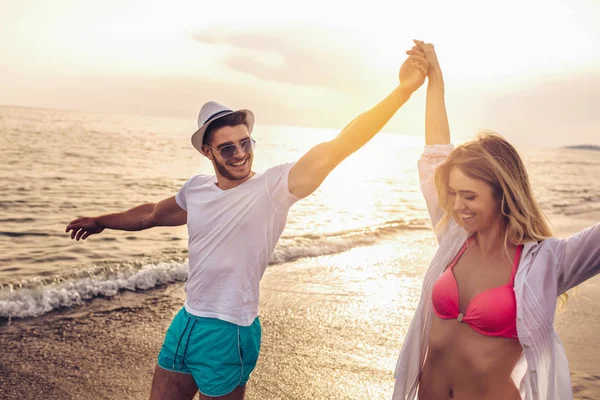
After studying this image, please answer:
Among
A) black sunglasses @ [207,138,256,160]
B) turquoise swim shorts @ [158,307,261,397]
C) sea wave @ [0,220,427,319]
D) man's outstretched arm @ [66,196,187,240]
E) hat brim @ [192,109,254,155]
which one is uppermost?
hat brim @ [192,109,254,155]

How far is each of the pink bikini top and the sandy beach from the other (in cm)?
245

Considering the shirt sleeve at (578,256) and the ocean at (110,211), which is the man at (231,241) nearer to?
the shirt sleeve at (578,256)

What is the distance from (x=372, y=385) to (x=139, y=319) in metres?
3.37

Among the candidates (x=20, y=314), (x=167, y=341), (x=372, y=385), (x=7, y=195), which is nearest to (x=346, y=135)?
(x=167, y=341)

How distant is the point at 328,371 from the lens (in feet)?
17.7

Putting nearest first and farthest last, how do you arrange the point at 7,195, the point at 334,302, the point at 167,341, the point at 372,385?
the point at 167,341 < the point at 372,385 < the point at 334,302 < the point at 7,195

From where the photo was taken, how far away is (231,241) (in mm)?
2775

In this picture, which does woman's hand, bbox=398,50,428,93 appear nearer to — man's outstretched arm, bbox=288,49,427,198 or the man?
the man

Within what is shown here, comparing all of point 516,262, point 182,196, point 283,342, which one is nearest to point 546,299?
point 516,262

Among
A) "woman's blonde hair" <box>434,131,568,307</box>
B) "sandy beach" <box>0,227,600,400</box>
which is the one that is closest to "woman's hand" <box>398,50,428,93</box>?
"woman's blonde hair" <box>434,131,568,307</box>

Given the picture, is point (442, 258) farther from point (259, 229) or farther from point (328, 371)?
point (328, 371)

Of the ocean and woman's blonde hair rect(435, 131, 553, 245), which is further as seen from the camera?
the ocean

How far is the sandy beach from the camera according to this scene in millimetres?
5062

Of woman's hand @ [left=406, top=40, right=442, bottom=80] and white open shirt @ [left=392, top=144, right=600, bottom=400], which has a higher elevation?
woman's hand @ [left=406, top=40, right=442, bottom=80]
